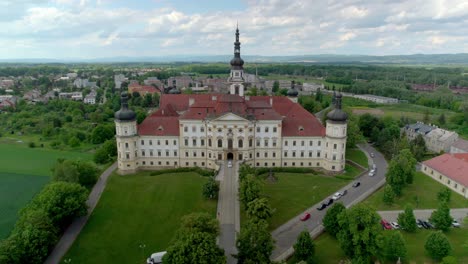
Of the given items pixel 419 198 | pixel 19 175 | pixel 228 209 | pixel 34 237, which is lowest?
pixel 19 175

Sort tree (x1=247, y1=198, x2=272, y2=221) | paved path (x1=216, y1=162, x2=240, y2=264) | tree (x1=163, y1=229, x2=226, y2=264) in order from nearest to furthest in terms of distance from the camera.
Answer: tree (x1=163, y1=229, x2=226, y2=264) < paved path (x1=216, y1=162, x2=240, y2=264) < tree (x1=247, y1=198, x2=272, y2=221)

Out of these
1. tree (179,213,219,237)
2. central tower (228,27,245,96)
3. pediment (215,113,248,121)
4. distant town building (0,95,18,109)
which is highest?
central tower (228,27,245,96)

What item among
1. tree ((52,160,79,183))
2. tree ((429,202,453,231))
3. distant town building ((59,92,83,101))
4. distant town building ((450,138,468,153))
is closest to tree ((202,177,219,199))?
tree ((52,160,79,183))

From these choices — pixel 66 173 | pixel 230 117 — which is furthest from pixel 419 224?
pixel 66 173

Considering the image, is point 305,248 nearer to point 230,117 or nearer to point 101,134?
point 230,117

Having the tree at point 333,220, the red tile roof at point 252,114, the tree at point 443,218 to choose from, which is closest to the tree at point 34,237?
the red tile roof at point 252,114

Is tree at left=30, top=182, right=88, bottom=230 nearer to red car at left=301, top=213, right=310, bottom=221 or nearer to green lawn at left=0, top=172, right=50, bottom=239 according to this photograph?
green lawn at left=0, top=172, right=50, bottom=239
